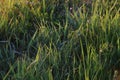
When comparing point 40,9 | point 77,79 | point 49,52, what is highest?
point 40,9

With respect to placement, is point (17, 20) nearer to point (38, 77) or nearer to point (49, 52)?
point (49, 52)

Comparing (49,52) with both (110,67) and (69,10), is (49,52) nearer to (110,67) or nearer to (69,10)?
(110,67)

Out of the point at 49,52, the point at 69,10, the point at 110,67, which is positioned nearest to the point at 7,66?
the point at 49,52

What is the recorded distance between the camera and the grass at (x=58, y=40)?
8.28 feet

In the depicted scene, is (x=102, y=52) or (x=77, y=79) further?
(x=102, y=52)

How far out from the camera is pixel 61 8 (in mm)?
3725

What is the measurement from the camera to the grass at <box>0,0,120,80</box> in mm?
2523

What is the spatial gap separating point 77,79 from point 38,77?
0.29 meters

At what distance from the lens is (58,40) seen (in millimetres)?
2957

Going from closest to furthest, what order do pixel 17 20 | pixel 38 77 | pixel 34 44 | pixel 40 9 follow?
pixel 38 77 → pixel 34 44 → pixel 17 20 → pixel 40 9

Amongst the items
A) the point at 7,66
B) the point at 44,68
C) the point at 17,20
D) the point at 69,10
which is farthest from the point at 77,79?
the point at 69,10

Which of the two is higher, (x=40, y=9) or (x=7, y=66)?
(x=40, y=9)

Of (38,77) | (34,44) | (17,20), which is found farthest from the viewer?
(17,20)

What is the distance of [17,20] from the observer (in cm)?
327
